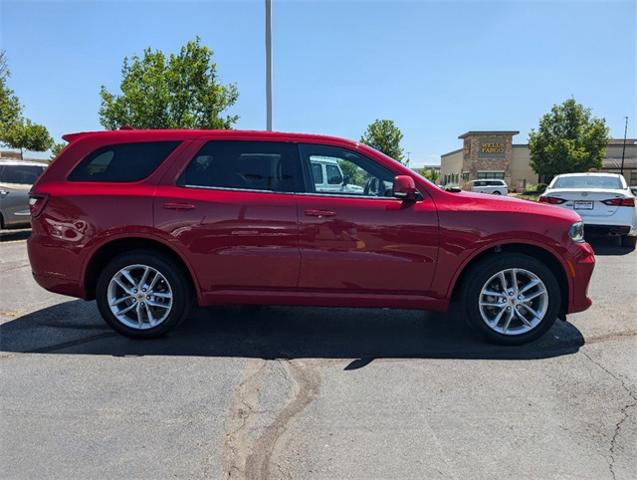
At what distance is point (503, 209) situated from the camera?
407cm

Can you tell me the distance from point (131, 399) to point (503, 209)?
130 inches

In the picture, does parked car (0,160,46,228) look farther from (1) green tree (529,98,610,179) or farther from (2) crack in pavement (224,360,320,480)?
(1) green tree (529,98,610,179)

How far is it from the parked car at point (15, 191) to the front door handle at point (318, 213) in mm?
8636

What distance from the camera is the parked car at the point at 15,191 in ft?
33.6

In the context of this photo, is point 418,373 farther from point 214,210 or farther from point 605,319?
point 605,319

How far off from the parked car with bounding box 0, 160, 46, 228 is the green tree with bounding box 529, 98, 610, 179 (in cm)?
4356

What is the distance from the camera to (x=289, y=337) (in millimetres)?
4387

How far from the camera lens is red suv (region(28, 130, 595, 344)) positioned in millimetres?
4047

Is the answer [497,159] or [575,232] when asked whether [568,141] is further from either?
[575,232]

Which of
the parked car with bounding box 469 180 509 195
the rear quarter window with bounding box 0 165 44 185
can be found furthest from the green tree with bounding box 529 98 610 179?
the rear quarter window with bounding box 0 165 44 185

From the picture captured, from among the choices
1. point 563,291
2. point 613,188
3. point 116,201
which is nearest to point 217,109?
point 613,188

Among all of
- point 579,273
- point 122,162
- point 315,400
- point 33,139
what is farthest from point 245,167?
point 33,139

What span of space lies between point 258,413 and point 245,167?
7.12ft

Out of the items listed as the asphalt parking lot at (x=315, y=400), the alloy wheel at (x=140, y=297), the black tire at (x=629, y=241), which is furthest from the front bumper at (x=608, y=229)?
the alloy wheel at (x=140, y=297)
